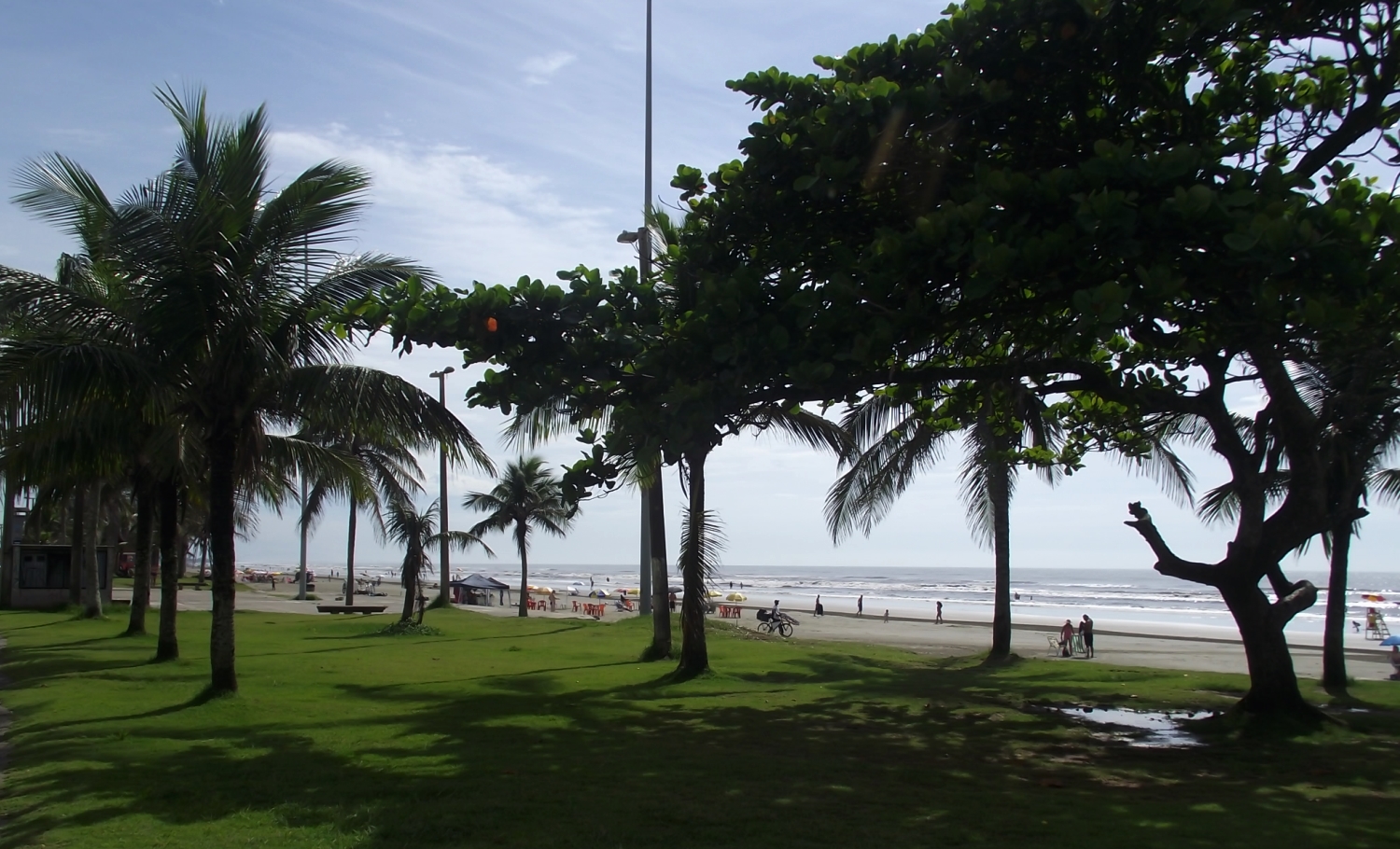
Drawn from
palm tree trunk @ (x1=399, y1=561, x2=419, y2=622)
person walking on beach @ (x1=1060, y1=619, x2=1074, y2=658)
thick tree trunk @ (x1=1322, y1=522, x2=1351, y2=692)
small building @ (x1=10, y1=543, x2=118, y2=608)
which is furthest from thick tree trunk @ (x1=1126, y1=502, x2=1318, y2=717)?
small building @ (x1=10, y1=543, x2=118, y2=608)

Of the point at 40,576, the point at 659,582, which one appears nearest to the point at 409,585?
the point at 659,582

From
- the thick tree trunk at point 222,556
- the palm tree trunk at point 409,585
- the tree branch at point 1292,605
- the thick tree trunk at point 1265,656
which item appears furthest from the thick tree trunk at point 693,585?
the palm tree trunk at point 409,585

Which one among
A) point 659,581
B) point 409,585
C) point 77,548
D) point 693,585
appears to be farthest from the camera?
point 77,548

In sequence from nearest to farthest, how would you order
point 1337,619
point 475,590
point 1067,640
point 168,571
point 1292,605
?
point 1292,605 → point 168,571 → point 1337,619 → point 1067,640 → point 475,590

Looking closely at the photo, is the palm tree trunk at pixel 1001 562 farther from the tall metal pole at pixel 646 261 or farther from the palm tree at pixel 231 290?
the palm tree at pixel 231 290

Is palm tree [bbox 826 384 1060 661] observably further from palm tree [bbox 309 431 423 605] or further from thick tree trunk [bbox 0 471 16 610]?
thick tree trunk [bbox 0 471 16 610]

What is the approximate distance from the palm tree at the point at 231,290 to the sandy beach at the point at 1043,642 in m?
13.9

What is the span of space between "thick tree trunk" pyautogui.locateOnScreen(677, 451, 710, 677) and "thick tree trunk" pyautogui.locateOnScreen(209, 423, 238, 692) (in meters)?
5.48

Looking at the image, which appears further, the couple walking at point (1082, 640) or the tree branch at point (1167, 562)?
the couple walking at point (1082, 640)

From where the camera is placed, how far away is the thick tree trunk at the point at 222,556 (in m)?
10.7

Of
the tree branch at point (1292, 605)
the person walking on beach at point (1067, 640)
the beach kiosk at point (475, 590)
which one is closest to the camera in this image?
the tree branch at point (1292, 605)

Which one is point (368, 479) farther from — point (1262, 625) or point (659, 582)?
point (1262, 625)

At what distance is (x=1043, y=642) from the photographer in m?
32.0

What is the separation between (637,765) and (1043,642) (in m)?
A: 26.9
